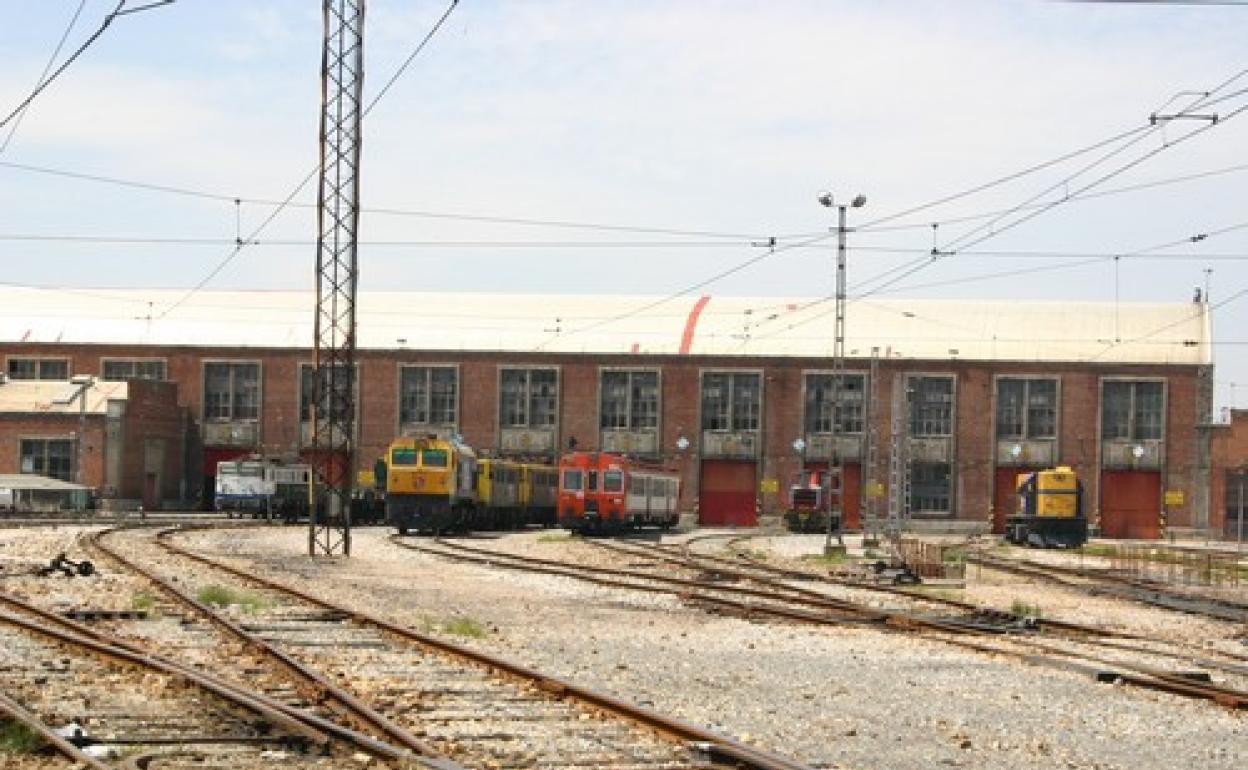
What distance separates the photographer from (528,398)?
87.8 m

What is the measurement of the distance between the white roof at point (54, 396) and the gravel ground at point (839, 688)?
5829 cm

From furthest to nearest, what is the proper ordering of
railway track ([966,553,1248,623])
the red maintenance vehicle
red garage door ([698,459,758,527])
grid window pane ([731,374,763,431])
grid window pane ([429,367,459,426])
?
grid window pane ([429,367,459,426]) < grid window pane ([731,374,763,431]) < red garage door ([698,459,758,527]) < the red maintenance vehicle < railway track ([966,553,1248,623])

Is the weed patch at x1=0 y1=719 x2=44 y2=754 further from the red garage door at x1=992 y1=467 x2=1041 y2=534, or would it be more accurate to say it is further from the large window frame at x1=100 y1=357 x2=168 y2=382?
the large window frame at x1=100 y1=357 x2=168 y2=382

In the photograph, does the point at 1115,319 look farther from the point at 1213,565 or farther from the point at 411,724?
the point at 411,724

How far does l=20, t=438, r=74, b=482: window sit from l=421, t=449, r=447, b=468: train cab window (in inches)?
1333

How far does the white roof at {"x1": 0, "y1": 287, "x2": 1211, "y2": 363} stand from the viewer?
86.9m

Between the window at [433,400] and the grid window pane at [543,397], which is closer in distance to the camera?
the grid window pane at [543,397]

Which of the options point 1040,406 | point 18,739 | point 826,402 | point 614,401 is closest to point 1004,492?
point 1040,406

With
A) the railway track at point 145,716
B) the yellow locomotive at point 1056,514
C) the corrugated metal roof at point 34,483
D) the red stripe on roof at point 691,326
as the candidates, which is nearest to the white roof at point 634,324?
the red stripe on roof at point 691,326

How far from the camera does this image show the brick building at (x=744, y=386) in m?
84.5

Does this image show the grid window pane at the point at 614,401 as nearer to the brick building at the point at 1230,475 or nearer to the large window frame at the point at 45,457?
the large window frame at the point at 45,457

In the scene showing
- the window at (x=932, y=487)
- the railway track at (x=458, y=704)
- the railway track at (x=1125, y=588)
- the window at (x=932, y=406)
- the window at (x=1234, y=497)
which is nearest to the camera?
the railway track at (x=458, y=704)

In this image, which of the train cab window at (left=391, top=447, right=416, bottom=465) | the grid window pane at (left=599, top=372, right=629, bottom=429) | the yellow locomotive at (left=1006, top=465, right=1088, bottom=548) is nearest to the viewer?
the train cab window at (left=391, top=447, right=416, bottom=465)

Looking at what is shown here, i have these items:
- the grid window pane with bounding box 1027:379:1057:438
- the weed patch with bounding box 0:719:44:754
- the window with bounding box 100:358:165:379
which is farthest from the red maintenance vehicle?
the weed patch with bounding box 0:719:44:754
